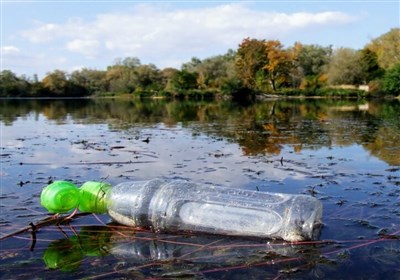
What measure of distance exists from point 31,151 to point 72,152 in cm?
97

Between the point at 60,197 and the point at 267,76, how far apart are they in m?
62.3

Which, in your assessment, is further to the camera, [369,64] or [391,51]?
[369,64]

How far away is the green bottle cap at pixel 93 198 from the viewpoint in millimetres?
4301

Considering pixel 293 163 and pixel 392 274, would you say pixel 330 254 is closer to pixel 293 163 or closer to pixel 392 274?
pixel 392 274

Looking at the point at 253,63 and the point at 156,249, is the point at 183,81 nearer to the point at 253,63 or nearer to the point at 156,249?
the point at 253,63

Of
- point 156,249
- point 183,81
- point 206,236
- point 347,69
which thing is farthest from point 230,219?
point 183,81

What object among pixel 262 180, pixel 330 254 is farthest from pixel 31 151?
pixel 330 254

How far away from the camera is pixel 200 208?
157 inches

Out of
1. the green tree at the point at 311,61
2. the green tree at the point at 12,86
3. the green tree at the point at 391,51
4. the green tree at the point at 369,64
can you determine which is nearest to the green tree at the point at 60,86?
the green tree at the point at 12,86

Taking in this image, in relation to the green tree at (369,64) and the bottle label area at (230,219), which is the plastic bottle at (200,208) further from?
the green tree at (369,64)

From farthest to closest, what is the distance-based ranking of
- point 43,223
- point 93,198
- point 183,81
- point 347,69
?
1. point 183,81
2. point 347,69
3. point 93,198
4. point 43,223

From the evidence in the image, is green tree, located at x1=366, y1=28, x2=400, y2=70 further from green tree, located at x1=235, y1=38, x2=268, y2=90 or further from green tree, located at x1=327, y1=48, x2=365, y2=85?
green tree, located at x1=235, y1=38, x2=268, y2=90

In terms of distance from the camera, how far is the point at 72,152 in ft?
29.5

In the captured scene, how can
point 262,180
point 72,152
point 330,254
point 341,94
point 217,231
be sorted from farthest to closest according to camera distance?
1. point 341,94
2. point 72,152
3. point 262,180
4. point 217,231
5. point 330,254
